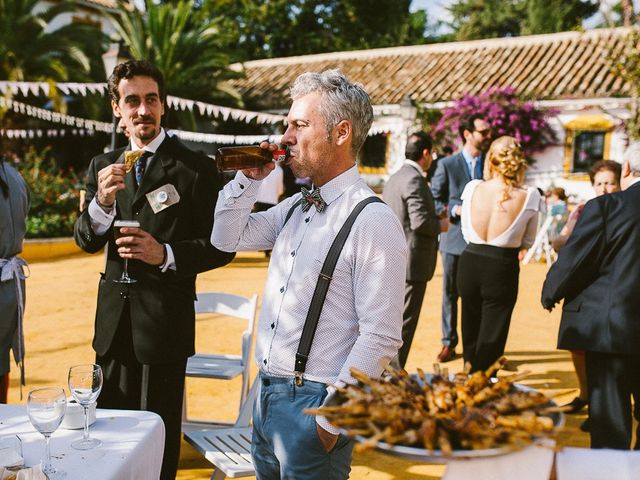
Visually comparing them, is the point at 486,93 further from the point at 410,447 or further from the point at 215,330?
the point at 410,447

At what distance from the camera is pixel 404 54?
23391 millimetres

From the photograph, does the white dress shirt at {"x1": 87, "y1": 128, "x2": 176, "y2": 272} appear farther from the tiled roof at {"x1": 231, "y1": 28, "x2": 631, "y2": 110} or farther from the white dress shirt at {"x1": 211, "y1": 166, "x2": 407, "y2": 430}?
the tiled roof at {"x1": 231, "y1": 28, "x2": 631, "y2": 110}

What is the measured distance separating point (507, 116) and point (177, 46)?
9.73m

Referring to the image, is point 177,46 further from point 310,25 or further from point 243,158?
point 243,158

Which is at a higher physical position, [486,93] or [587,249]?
[486,93]

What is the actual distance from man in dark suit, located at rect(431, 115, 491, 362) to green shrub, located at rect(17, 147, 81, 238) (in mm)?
8356

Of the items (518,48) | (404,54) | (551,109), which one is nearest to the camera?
(551,109)

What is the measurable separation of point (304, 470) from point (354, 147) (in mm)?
1063

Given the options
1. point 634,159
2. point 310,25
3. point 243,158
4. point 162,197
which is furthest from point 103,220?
point 310,25

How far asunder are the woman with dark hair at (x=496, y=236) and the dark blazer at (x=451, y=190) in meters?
0.86

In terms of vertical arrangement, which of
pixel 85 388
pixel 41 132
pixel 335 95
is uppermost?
pixel 335 95

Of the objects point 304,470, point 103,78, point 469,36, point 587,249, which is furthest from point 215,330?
point 469,36

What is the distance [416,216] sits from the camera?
5133mm

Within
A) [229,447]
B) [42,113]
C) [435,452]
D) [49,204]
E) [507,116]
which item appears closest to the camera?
[435,452]
